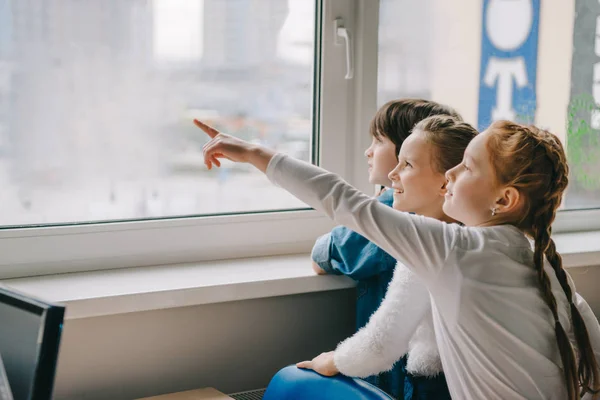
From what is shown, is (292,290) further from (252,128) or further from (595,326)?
(595,326)

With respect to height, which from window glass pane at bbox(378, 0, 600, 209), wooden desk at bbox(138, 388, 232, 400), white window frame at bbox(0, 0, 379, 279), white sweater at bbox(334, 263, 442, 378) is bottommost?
wooden desk at bbox(138, 388, 232, 400)

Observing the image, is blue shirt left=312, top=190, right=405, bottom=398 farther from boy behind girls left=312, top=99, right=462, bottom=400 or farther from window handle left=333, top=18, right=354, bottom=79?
window handle left=333, top=18, right=354, bottom=79

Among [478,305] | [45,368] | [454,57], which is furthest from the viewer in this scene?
[454,57]

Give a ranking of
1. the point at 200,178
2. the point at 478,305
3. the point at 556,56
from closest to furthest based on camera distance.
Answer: the point at 478,305 < the point at 200,178 < the point at 556,56

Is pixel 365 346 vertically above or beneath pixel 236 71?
beneath

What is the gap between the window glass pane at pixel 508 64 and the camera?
2045 mm

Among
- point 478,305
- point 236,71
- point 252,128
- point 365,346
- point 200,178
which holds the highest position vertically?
point 236,71

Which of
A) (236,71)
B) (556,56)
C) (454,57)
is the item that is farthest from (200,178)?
(556,56)

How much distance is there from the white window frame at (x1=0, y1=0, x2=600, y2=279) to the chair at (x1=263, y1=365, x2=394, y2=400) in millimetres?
485

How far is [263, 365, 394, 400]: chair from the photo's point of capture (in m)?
1.29

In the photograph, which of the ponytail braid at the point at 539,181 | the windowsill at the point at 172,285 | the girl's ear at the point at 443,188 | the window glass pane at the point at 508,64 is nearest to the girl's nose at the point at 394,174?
the girl's ear at the point at 443,188

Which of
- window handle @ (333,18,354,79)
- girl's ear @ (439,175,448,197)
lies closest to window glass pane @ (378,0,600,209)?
window handle @ (333,18,354,79)

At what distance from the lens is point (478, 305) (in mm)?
1223

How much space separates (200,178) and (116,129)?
230mm
